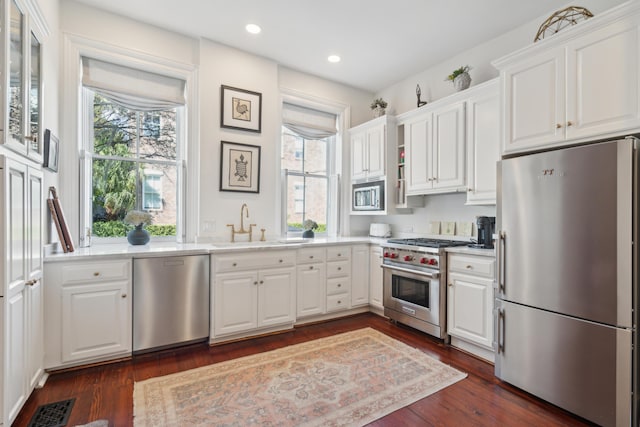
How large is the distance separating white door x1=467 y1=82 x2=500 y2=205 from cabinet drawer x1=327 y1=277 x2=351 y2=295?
1615 millimetres

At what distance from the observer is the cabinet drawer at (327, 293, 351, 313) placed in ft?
12.1

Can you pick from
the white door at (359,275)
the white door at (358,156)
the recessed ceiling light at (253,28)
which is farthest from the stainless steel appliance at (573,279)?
the recessed ceiling light at (253,28)

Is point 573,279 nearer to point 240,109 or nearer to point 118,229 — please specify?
point 240,109

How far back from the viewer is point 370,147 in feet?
13.8

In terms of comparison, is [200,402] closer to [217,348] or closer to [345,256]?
[217,348]

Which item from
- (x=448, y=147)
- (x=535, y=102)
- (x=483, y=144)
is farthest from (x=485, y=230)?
(x=535, y=102)

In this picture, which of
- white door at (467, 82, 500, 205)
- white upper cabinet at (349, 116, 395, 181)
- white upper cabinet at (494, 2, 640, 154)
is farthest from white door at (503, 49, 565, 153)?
white upper cabinet at (349, 116, 395, 181)

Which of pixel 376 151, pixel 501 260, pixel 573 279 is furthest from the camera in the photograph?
pixel 376 151

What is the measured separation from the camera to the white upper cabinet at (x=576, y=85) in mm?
1876

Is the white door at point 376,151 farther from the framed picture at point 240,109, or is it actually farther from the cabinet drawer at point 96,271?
the cabinet drawer at point 96,271

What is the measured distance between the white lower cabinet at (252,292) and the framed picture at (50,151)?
4.65 ft

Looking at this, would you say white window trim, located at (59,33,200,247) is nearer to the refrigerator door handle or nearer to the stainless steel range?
the stainless steel range

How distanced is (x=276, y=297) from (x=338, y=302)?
0.83 m

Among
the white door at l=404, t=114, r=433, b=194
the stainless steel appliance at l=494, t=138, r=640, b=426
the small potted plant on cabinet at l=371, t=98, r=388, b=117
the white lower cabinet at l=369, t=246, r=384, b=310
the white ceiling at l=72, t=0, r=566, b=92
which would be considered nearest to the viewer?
the stainless steel appliance at l=494, t=138, r=640, b=426
